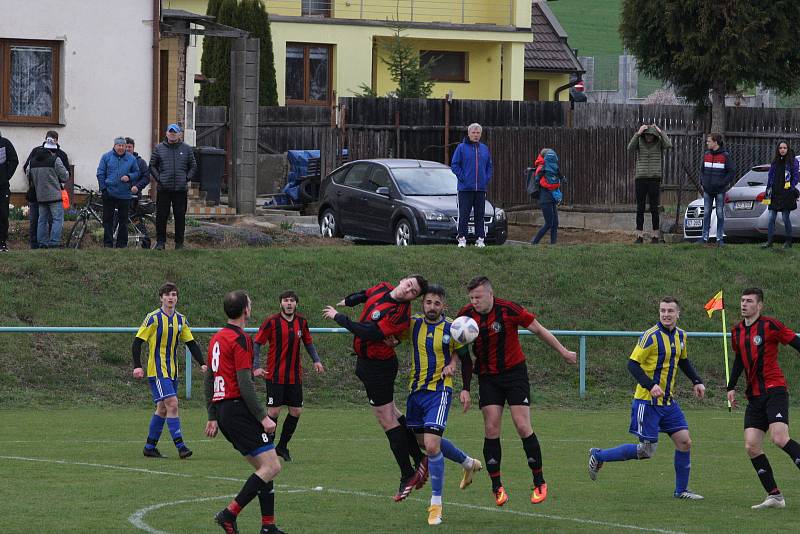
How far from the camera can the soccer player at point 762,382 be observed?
11.5 metres

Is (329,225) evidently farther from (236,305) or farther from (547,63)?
(547,63)

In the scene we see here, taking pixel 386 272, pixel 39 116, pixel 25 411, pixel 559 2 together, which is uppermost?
pixel 559 2

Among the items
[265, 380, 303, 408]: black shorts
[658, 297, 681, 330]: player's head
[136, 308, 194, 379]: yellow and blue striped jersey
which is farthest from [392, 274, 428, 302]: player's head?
[136, 308, 194, 379]: yellow and blue striped jersey

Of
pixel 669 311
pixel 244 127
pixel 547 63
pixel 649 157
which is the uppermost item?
pixel 547 63

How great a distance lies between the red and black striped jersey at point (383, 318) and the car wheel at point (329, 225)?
15249mm

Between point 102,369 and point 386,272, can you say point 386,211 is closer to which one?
point 386,272

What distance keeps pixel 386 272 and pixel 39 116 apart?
877cm

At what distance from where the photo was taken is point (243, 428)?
9.99 metres

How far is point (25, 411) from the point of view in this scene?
1827 cm

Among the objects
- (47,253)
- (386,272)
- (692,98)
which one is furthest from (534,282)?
(692,98)

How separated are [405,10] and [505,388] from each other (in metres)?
34.8

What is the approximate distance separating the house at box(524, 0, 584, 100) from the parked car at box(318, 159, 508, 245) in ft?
81.2

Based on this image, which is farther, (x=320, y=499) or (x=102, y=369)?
(x=102, y=369)

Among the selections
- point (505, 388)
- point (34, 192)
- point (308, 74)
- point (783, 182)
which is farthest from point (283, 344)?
point (308, 74)
